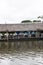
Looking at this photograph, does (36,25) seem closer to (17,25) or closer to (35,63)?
(17,25)

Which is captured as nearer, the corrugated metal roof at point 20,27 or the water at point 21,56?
the water at point 21,56

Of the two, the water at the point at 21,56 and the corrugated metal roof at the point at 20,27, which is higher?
the corrugated metal roof at the point at 20,27

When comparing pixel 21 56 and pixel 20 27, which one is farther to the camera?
pixel 20 27

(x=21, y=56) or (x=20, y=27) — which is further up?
(x=20, y=27)

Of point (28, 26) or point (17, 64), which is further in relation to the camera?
point (28, 26)

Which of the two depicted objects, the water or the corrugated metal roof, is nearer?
the water

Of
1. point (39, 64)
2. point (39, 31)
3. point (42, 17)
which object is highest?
point (42, 17)

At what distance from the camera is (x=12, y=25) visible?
1646 inches

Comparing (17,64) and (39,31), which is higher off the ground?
(39,31)

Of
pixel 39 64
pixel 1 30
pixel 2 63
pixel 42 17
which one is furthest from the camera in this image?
pixel 42 17

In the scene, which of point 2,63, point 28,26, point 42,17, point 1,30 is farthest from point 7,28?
point 42,17

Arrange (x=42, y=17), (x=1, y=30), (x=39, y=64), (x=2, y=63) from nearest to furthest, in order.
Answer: (x=39, y=64) → (x=2, y=63) → (x=1, y=30) → (x=42, y=17)

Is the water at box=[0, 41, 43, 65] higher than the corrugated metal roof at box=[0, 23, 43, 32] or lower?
lower

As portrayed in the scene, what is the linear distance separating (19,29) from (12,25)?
7.19ft
